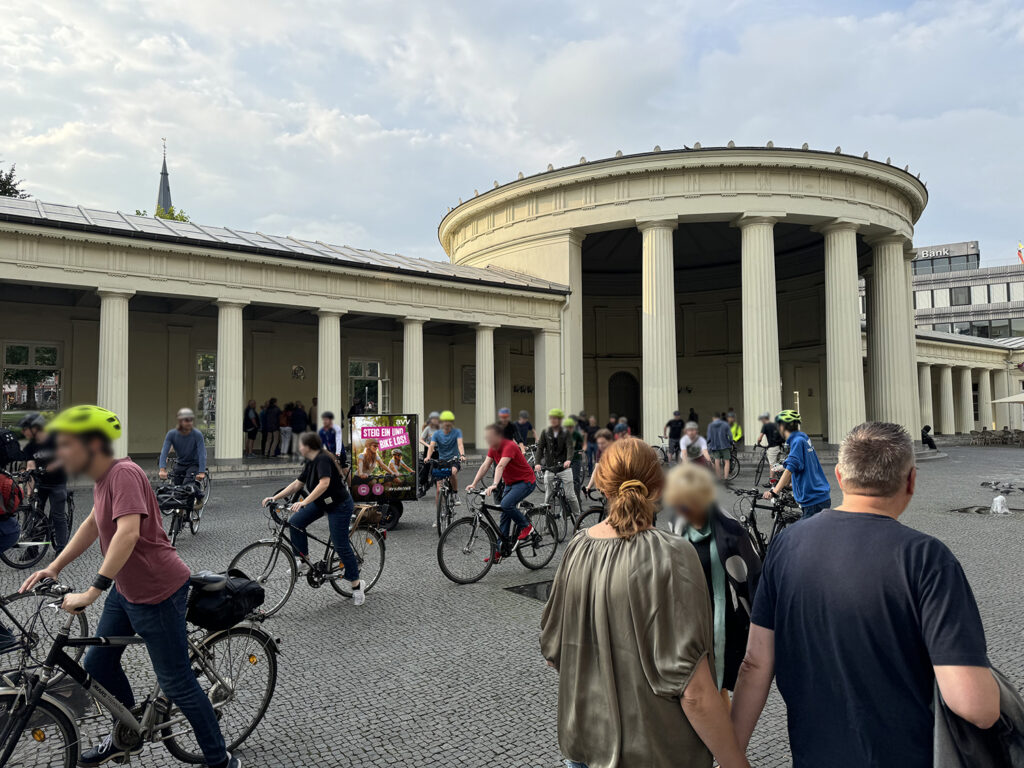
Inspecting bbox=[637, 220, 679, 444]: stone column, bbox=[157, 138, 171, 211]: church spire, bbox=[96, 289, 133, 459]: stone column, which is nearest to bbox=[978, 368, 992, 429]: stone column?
bbox=[637, 220, 679, 444]: stone column

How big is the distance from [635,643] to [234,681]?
112 inches

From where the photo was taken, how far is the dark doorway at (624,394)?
37.8m

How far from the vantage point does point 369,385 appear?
26.7 meters

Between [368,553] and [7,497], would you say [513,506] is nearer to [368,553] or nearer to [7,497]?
[368,553]

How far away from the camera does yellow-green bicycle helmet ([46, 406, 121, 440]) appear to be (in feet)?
8.98

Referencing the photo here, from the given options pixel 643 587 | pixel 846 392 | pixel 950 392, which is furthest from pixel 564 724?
pixel 950 392

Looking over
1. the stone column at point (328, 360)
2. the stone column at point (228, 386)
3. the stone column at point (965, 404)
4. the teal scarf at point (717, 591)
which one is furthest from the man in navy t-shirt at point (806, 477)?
the stone column at point (965, 404)

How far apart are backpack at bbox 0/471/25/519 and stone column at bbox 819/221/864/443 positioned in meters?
22.9

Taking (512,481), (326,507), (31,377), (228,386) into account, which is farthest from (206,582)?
(31,377)

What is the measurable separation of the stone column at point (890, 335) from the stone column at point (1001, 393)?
29.9 metres

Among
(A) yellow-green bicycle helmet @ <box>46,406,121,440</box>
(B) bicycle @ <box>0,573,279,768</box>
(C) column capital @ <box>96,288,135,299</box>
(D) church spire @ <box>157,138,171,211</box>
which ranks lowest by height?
(B) bicycle @ <box>0,573,279,768</box>

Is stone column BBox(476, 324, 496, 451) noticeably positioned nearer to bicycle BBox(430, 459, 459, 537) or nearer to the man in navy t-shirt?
bicycle BBox(430, 459, 459, 537)

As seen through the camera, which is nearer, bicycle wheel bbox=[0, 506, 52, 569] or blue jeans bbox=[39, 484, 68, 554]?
bicycle wheel bbox=[0, 506, 52, 569]

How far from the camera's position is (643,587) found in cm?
183
